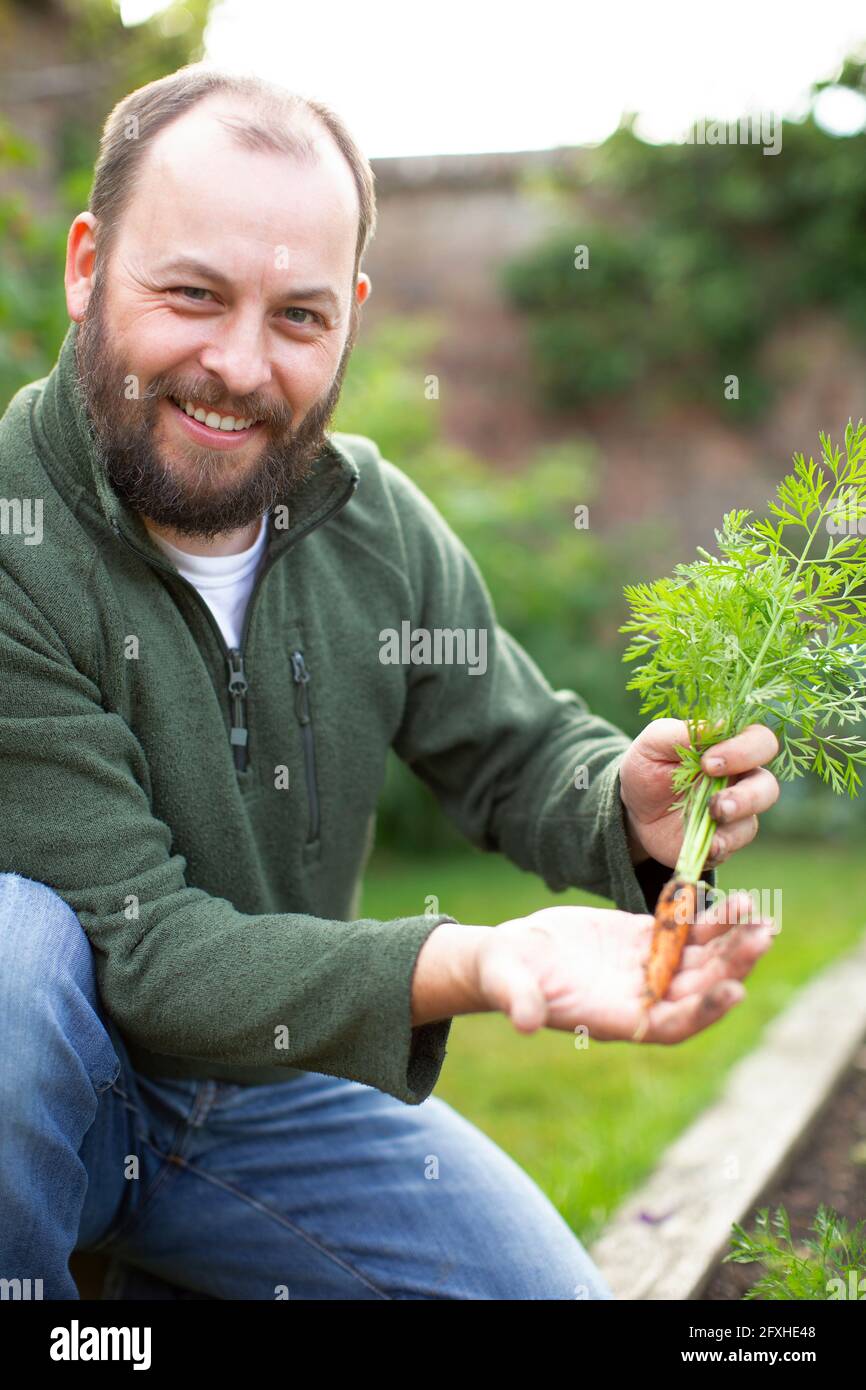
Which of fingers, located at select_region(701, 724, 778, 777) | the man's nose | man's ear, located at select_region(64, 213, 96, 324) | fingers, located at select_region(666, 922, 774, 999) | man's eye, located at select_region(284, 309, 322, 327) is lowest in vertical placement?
fingers, located at select_region(666, 922, 774, 999)

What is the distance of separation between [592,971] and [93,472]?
1062 millimetres

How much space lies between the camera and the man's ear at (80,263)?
205 centimetres

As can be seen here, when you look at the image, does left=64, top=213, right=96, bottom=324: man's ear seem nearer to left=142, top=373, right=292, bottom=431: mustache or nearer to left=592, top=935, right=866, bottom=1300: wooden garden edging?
left=142, top=373, right=292, bottom=431: mustache

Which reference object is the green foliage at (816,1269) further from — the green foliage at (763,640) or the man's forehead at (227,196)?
the man's forehead at (227,196)

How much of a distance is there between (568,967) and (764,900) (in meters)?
4.57

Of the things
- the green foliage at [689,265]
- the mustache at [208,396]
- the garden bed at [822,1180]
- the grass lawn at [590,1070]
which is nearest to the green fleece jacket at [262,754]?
the mustache at [208,396]

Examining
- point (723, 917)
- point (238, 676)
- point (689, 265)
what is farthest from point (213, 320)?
point (689, 265)

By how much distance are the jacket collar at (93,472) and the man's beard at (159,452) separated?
0.02 metres

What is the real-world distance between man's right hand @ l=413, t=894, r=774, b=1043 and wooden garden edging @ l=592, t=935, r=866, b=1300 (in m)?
1.06

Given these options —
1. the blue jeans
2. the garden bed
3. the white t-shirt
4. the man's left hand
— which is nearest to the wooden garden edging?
the garden bed

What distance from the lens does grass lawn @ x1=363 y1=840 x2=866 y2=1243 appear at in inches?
117

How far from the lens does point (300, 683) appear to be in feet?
7.15
